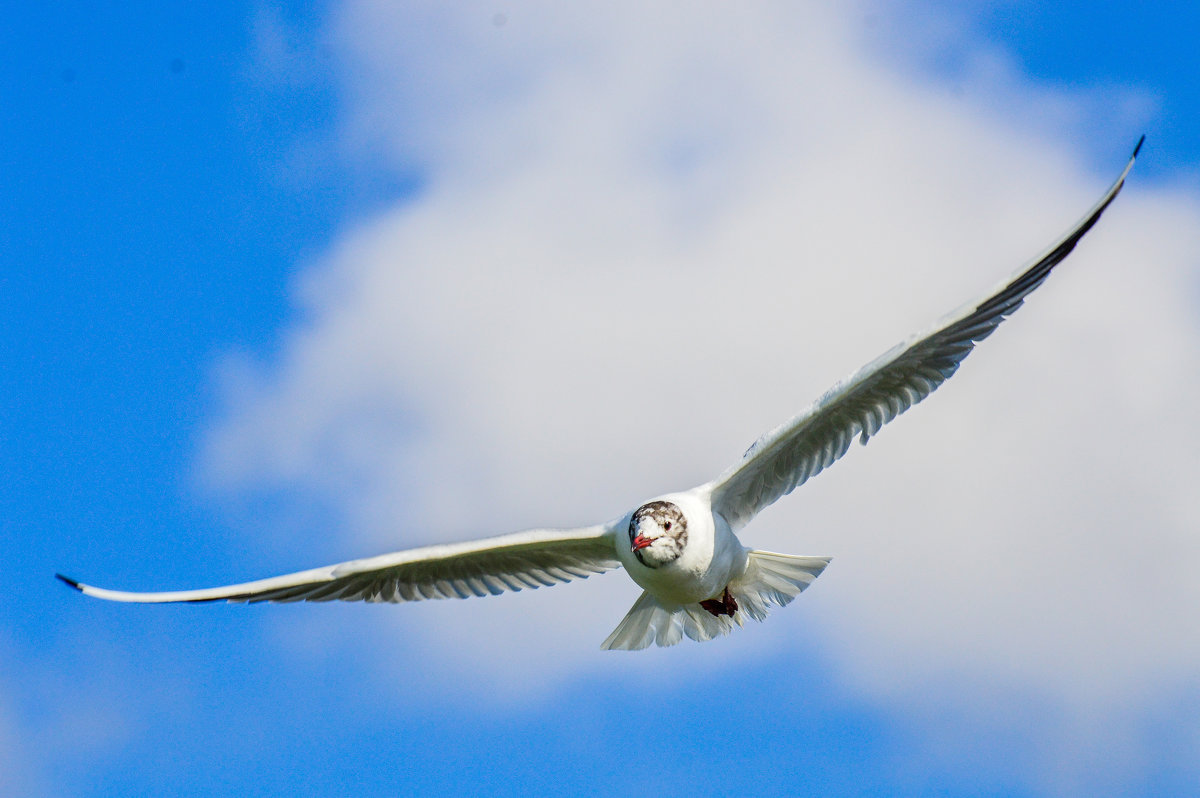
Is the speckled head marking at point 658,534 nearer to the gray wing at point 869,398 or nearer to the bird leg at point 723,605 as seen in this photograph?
the gray wing at point 869,398

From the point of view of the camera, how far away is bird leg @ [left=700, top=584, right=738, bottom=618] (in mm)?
12453

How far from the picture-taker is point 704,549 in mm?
11562

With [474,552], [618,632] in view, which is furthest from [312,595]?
[618,632]

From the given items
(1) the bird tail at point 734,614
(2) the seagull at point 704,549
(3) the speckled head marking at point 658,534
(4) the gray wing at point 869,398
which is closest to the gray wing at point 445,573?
(2) the seagull at point 704,549

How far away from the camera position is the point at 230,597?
1250 centimetres

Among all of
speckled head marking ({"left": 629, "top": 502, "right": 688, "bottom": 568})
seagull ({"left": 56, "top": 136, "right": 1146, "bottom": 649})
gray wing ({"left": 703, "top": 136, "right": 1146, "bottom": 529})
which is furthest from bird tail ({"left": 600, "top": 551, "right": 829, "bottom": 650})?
speckled head marking ({"left": 629, "top": 502, "right": 688, "bottom": 568})

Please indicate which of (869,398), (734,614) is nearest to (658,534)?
(734,614)

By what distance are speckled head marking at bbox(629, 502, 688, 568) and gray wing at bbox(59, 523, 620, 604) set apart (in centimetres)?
76

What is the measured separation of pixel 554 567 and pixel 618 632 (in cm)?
77

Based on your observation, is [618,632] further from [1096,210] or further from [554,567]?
[1096,210]

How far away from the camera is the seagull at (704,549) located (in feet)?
37.1

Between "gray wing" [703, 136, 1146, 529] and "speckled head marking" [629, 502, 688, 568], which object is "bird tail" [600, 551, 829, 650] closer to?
"gray wing" [703, 136, 1146, 529]

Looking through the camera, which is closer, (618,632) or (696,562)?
(696,562)

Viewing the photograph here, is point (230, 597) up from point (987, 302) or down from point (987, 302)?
up
